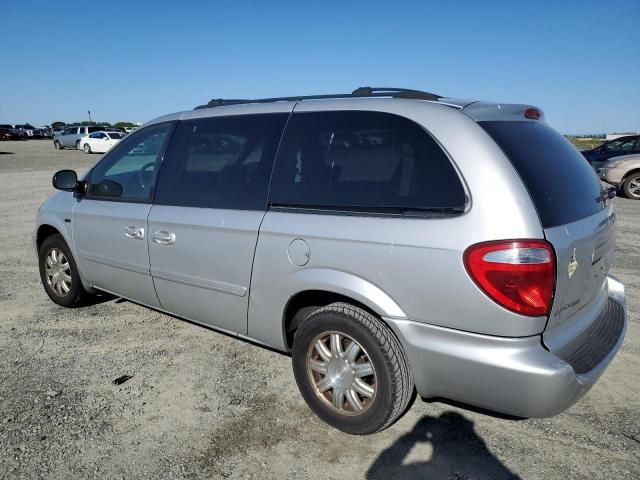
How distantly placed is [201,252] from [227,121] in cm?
92

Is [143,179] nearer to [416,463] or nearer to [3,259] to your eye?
[416,463]

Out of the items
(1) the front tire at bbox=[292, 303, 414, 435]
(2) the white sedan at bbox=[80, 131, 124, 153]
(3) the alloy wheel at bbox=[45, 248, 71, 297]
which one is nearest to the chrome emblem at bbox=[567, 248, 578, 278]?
(1) the front tire at bbox=[292, 303, 414, 435]

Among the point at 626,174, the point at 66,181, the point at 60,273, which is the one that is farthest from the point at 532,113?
the point at 626,174

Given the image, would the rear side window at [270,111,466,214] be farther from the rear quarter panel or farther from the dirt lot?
the dirt lot

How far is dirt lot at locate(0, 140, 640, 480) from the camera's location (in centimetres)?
255

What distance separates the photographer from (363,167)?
275 cm

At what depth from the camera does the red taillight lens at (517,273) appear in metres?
2.21

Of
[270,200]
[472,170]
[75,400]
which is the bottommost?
[75,400]

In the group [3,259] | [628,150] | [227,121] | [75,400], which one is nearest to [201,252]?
[227,121]

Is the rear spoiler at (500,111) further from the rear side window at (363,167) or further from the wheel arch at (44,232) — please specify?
the wheel arch at (44,232)

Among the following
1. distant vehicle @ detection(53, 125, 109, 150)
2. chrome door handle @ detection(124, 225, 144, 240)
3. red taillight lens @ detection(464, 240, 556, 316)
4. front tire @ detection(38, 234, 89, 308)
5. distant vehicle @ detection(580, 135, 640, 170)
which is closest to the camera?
red taillight lens @ detection(464, 240, 556, 316)

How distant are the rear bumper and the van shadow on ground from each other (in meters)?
0.35

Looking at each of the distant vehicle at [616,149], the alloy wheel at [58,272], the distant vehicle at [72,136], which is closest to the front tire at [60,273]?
the alloy wheel at [58,272]

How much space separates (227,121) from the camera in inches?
138
